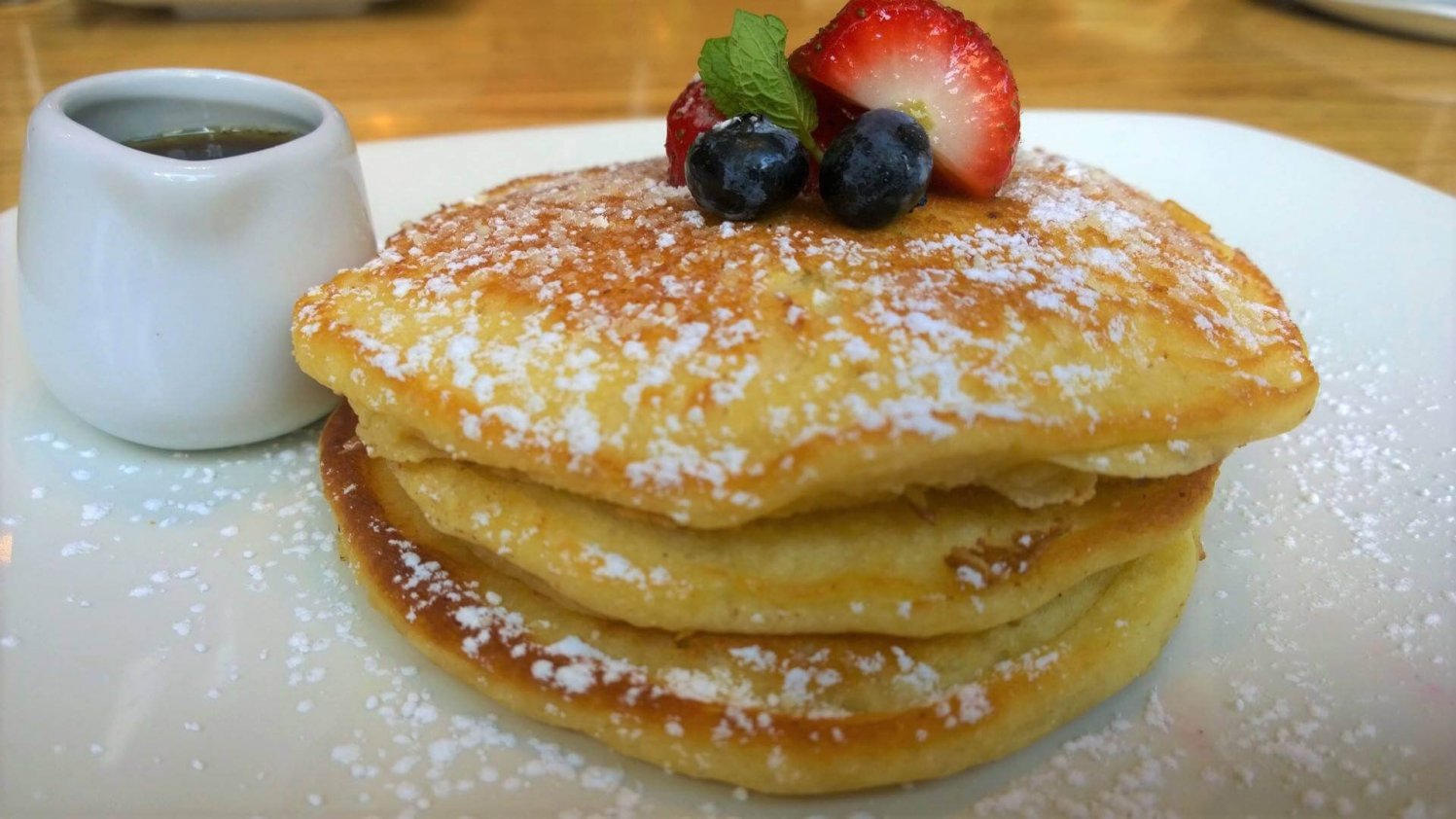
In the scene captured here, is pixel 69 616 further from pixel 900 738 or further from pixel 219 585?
pixel 900 738

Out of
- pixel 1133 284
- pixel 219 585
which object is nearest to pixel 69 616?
pixel 219 585

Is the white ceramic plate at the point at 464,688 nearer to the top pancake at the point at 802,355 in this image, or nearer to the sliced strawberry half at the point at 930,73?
the top pancake at the point at 802,355

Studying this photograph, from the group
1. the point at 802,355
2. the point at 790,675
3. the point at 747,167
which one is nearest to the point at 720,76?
the point at 747,167

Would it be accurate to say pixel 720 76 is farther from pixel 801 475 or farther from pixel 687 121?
pixel 801 475

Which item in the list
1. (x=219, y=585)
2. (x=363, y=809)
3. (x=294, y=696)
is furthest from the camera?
(x=219, y=585)

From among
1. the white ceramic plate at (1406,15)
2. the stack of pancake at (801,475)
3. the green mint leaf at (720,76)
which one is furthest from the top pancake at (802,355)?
the white ceramic plate at (1406,15)
